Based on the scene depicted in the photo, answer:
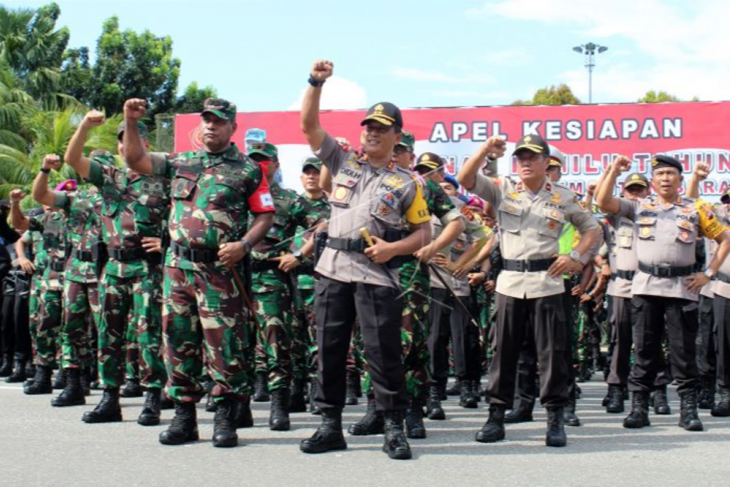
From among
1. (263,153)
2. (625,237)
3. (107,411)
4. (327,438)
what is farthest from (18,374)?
(625,237)

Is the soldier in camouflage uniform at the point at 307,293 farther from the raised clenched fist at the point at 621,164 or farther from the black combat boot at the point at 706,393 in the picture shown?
the black combat boot at the point at 706,393

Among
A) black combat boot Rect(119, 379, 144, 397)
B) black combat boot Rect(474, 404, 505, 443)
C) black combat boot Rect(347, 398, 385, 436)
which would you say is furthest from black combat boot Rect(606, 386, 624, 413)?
black combat boot Rect(119, 379, 144, 397)

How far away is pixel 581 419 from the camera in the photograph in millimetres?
8211

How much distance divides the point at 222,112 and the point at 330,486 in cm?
269

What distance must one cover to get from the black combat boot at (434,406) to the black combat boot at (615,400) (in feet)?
5.30

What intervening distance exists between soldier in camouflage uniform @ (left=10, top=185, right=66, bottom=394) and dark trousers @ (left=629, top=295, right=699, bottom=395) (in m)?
5.49

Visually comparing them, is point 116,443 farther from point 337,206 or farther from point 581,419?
point 581,419

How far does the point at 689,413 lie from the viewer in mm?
7473

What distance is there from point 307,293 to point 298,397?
0.93 m

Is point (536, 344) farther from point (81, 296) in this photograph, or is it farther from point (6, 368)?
point (6, 368)

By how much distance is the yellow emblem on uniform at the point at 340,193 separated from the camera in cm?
627

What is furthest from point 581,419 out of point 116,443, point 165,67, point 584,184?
point 165,67

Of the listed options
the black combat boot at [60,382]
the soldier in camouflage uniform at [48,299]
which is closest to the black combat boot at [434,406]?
the soldier in camouflage uniform at [48,299]

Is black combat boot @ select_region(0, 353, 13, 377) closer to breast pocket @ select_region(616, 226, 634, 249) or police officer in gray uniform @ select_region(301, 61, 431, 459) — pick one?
police officer in gray uniform @ select_region(301, 61, 431, 459)
